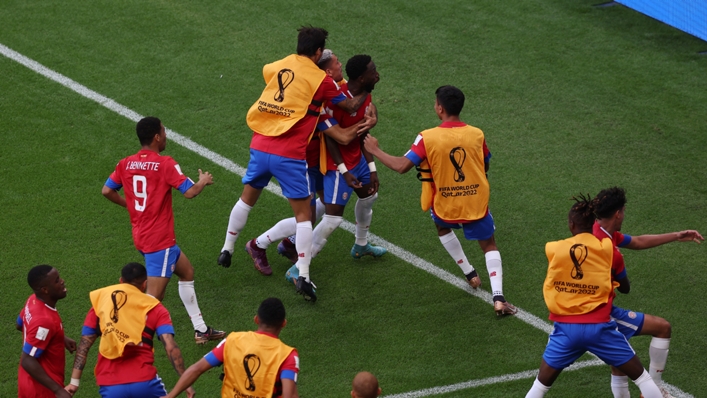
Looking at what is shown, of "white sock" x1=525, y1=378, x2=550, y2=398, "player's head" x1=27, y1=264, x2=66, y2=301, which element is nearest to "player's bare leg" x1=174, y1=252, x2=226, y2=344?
"player's head" x1=27, y1=264, x2=66, y2=301

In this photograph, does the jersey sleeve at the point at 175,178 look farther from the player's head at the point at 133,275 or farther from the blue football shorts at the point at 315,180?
the blue football shorts at the point at 315,180

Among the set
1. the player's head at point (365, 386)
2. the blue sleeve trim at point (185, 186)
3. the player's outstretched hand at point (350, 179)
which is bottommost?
the player's outstretched hand at point (350, 179)

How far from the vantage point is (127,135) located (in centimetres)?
1065

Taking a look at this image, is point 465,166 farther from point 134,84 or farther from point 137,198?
point 134,84

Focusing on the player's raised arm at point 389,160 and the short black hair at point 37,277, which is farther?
the player's raised arm at point 389,160

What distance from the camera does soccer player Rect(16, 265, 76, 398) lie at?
623cm

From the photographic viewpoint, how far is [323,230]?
8438 mm

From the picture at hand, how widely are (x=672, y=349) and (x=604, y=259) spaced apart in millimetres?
1873

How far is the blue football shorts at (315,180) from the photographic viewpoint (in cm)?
851

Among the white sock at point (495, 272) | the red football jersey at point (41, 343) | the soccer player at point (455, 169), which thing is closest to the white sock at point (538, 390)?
the soccer player at point (455, 169)

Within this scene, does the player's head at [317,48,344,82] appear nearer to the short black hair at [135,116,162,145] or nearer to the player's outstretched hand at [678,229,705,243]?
the short black hair at [135,116,162,145]

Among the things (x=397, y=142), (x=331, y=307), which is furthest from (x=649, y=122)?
(x=331, y=307)

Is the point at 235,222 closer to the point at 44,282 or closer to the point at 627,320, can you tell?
the point at 44,282

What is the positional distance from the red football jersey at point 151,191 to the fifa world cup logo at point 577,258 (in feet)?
10.2
